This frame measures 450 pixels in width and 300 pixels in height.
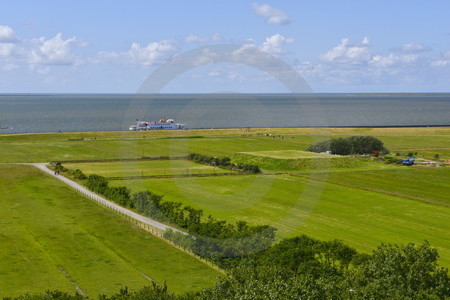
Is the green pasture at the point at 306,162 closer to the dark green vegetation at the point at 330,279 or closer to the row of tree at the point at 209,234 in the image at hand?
the row of tree at the point at 209,234

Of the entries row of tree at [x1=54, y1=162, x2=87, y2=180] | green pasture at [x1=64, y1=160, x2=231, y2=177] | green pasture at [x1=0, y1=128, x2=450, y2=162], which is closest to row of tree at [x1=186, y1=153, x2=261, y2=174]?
green pasture at [x1=64, y1=160, x2=231, y2=177]

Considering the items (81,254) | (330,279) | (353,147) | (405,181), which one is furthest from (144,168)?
(330,279)

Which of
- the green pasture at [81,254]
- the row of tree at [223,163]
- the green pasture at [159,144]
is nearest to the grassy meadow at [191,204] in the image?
the green pasture at [81,254]

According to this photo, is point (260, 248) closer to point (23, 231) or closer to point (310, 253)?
point (310, 253)

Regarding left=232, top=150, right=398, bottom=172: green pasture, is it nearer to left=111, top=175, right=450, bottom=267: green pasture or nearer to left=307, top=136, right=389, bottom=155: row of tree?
left=111, top=175, right=450, bottom=267: green pasture

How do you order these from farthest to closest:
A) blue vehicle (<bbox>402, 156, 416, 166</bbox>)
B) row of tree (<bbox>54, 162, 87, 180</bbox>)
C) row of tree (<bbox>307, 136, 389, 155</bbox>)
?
row of tree (<bbox>307, 136, 389, 155</bbox>) < blue vehicle (<bbox>402, 156, 416, 166</bbox>) < row of tree (<bbox>54, 162, 87, 180</bbox>)

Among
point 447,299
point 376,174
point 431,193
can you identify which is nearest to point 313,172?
point 376,174
